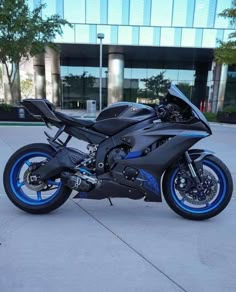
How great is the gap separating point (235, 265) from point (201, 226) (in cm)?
63

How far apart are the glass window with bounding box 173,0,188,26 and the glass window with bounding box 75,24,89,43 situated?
5.94m

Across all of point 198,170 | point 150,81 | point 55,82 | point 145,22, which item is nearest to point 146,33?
point 145,22

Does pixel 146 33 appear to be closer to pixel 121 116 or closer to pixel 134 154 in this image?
pixel 121 116

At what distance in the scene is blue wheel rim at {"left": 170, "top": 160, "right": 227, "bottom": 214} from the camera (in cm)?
280

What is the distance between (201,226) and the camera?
2768mm

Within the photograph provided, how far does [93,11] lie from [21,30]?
8512mm

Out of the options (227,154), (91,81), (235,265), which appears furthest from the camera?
(91,81)

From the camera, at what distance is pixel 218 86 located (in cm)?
2183

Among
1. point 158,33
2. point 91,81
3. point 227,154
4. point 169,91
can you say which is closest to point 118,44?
point 158,33

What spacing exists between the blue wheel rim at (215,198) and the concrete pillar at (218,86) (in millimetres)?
19087

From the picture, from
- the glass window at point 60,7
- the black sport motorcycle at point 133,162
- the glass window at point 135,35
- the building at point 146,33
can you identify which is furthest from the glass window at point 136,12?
the black sport motorcycle at point 133,162

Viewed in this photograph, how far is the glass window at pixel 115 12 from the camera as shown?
18.2m

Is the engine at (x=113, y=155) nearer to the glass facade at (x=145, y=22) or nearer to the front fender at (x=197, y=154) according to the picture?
the front fender at (x=197, y=154)

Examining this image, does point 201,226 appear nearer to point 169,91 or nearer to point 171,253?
point 171,253
